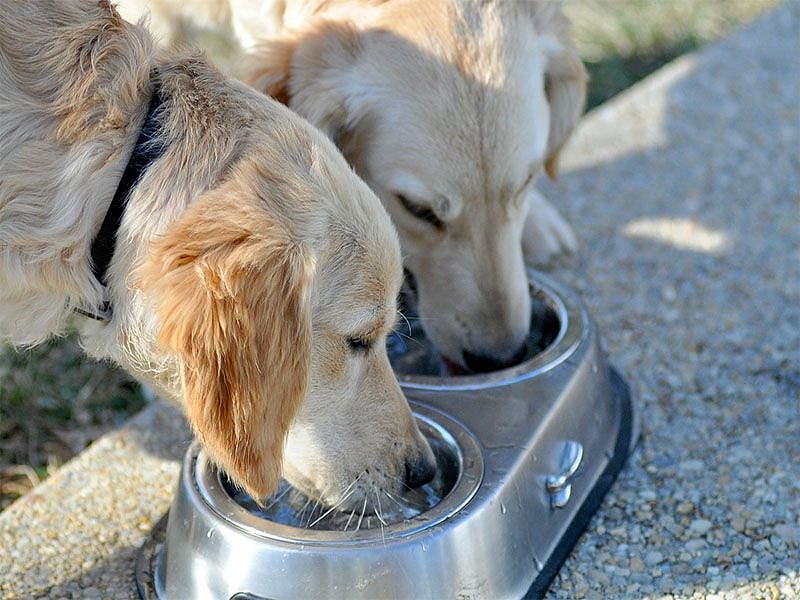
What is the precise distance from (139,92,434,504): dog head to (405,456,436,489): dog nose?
0.02 metres

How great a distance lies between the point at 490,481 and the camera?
95.2 inches

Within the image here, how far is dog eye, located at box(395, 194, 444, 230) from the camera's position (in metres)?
2.91

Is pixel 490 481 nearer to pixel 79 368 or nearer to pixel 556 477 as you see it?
pixel 556 477

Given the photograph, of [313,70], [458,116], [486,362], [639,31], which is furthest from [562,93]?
[639,31]

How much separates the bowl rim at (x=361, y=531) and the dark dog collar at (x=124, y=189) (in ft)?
1.87

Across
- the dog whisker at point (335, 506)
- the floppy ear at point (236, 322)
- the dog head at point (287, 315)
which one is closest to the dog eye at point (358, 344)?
the dog head at point (287, 315)

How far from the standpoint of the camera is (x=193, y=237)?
6.42 feet

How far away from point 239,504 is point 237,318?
67cm

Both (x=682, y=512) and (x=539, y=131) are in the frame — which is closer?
(x=682, y=512)

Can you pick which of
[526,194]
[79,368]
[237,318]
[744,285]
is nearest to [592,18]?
[744,285]

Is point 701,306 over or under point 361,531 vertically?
under

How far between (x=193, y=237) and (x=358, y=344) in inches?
19.9

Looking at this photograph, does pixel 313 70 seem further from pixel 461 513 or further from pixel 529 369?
pixel 461 513

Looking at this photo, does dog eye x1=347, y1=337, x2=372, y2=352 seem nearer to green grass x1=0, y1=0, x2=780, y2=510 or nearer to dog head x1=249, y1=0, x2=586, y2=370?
dog head x1=249, y1=0, x2=586, y2=370
